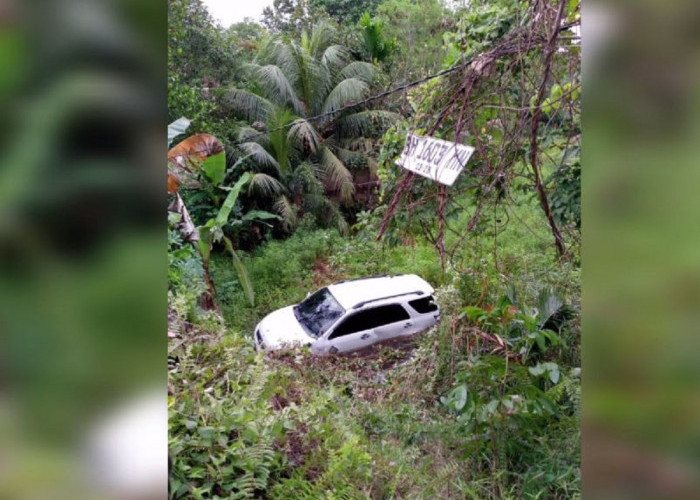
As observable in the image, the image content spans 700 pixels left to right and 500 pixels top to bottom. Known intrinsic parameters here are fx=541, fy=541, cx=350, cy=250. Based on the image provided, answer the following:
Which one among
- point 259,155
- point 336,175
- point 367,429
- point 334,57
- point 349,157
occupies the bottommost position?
point 367,429

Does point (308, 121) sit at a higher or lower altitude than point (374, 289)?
higher

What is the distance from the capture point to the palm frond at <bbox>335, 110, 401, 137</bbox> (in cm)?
920

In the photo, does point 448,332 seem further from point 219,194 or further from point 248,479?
point 219,194

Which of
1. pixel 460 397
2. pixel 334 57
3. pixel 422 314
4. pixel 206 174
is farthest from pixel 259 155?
pixel 460 397

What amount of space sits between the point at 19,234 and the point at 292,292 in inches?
299

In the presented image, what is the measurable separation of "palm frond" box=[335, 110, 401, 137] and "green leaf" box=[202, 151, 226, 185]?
4.00 m

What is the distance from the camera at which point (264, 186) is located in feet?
28.4

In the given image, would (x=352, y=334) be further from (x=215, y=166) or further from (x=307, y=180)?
(x=307, y=180)

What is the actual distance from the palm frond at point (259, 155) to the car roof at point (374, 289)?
3.20 metres

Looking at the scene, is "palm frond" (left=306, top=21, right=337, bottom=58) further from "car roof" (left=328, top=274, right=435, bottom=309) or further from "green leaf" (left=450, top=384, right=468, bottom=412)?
"green leaf" (left=450, top=384, right=468, bottom=412)

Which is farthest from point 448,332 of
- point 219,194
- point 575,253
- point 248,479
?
point 219,194

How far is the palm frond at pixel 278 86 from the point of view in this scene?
875 cm

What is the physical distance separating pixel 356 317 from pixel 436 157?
3438mm

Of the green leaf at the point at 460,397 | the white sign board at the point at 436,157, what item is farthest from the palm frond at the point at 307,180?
the green leaf at the point at 460,397
